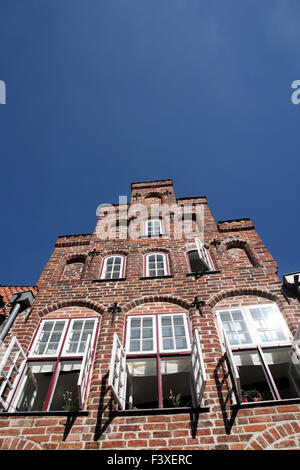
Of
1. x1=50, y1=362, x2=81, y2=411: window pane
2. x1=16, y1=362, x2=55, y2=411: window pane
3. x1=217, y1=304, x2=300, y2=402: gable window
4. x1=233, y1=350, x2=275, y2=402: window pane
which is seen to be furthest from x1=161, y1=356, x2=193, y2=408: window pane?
x1=16, y1=362, x2=55, y2=411: window pane

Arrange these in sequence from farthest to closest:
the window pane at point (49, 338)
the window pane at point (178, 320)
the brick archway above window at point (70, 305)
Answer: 1. the brick archway above window at point (70, 305)
2. the window pane at point (178, 320)
3. the window pane at point (49, 338)

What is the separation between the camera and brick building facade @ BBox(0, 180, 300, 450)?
4402 millimetres

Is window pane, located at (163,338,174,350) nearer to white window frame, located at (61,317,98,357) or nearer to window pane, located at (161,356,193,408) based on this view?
window pane, located at (161,356,193,408)

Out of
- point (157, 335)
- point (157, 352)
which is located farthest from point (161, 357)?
point (157, 335)

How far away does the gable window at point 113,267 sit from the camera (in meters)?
8.63

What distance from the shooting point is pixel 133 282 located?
25.7 ft

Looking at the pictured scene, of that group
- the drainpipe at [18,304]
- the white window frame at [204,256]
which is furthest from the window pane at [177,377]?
the drainpipe at [18,304]

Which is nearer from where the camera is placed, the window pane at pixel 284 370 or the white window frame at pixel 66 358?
the white window frame at pixel 66 358

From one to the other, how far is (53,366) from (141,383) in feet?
6.25

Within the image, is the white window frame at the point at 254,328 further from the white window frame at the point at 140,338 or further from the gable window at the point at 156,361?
the white window frame at the point at 140,338

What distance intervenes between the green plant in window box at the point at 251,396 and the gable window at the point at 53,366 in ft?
9.25

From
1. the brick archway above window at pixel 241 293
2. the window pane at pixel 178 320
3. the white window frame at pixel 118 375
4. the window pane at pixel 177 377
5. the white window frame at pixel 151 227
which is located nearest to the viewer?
the white window frame at pixel 118 375

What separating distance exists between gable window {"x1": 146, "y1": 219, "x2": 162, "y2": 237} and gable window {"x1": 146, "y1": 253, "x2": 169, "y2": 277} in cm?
137

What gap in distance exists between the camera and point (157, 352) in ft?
18.9
